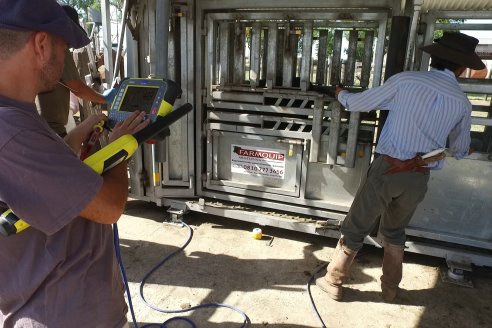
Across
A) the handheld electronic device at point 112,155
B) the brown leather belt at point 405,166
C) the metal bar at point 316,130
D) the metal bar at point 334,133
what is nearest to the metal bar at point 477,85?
the brown leather belt at point 405,166

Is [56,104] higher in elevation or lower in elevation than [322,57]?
lower

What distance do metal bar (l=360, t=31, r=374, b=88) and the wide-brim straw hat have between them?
2.78 ft

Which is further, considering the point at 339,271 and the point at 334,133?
the point at 334,133

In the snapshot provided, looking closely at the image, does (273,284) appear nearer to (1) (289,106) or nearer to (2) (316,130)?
(2) (316,130)

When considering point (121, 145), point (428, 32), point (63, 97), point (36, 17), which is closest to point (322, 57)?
point (428, 32)

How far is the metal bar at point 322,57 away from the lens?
12.0ft

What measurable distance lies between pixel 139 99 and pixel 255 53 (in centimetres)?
226

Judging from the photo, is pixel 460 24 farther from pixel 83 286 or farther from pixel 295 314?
pixel 83 286

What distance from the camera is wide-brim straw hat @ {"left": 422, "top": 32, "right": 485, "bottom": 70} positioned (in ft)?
9.02

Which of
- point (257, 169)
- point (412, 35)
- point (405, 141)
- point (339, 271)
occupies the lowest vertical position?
point (339, 271)

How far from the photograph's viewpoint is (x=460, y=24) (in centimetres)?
312

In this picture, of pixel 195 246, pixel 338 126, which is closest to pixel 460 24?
pixel 338 126

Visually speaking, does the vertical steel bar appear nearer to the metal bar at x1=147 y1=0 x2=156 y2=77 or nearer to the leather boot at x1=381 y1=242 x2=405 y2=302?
the metal bar at x1=147 y1=0 x2=156 y2=77

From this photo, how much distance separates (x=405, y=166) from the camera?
9.59ft
